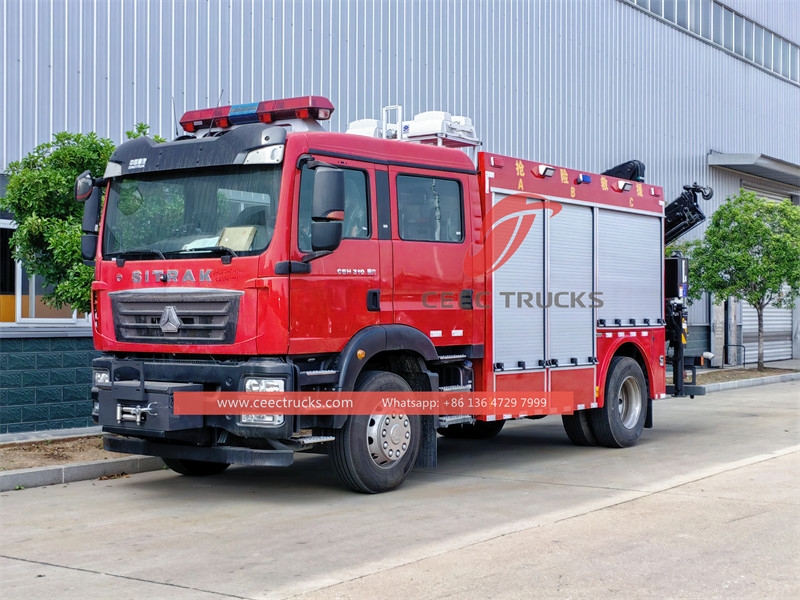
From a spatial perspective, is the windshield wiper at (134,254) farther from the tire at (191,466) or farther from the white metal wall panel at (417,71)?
the white metal wall panel at (417,71)

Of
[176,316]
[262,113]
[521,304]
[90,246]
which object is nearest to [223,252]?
[176,316]

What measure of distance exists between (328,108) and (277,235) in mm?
1409

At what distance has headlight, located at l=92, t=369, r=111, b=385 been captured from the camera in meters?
9.06

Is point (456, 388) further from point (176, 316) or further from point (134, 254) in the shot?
point (134, 254)

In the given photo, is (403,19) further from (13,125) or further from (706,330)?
(706,330)

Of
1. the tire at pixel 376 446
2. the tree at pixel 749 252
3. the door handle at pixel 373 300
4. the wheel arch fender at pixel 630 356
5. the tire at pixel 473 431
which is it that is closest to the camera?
the tire at pixel 376 446

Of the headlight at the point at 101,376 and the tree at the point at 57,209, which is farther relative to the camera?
the tree at the point at 57,209

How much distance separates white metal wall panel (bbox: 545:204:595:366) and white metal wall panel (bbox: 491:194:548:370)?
7.3 inches

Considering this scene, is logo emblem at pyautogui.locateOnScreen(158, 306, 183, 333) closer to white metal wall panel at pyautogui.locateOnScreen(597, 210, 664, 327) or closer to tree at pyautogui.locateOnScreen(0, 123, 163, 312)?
tree at pyautogui.locateOnScreen(0, 123, 163, 312)

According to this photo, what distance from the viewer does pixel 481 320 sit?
10086 millimetres

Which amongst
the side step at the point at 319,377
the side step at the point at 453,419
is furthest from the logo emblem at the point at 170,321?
the side step at the point at 453,419

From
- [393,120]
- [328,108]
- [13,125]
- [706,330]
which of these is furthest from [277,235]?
[706,330]

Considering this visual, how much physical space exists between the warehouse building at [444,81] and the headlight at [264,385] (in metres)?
5.48

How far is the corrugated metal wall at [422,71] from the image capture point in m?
13.3
